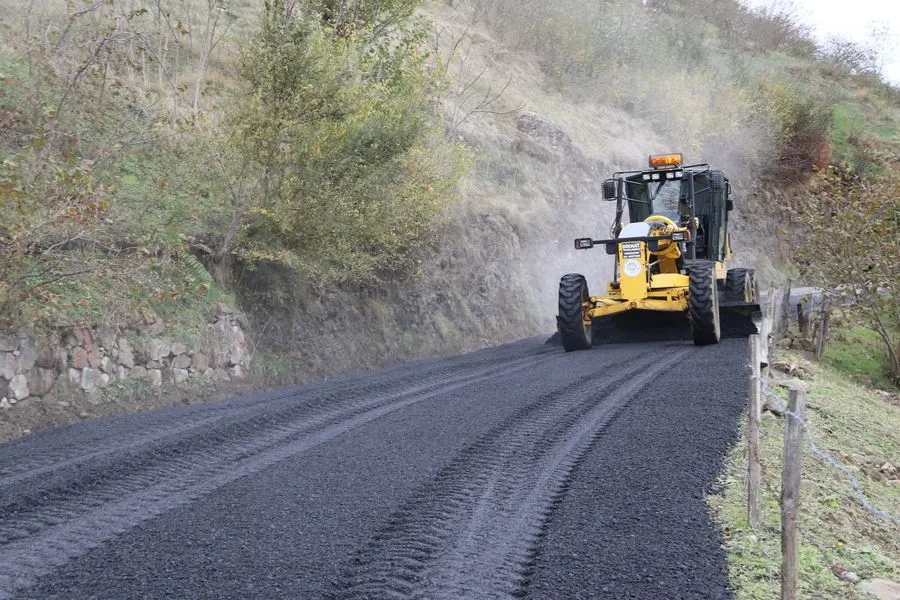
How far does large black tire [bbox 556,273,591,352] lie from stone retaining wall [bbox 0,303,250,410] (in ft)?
16.7

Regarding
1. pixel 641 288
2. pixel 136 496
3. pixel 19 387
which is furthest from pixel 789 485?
pixel 641 288

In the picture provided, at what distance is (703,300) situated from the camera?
12.1 meters

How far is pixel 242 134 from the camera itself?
10.5 metres

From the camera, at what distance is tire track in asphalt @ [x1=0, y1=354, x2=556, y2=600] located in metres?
4.45

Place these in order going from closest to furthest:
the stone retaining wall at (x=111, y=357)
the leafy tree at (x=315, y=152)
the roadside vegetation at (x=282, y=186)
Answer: the stone retaining wall at (x=111, y=357) → the roadside vegetation at (x=282, y=186) → the leafy tree at (x=315, y=152)

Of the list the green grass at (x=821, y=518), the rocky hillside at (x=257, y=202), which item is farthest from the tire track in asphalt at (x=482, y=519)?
the rocky hillside at (x=257, y=202)

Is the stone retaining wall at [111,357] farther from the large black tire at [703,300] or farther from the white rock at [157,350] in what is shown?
the large black tire at [703,300]

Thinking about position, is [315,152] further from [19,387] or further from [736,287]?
[736,287]

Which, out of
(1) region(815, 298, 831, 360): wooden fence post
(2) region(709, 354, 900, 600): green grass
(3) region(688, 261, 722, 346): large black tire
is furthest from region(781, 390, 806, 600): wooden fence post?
(1) region(815, 298, 831, 360): wooden fence post

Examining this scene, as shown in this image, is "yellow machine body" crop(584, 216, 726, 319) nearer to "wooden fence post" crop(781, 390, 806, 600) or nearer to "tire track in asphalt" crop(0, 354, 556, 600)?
"tire track in asphalt" crop(0, 354, 556, 600)

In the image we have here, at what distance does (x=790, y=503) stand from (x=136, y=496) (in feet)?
13.6

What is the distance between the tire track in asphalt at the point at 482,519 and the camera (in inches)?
158

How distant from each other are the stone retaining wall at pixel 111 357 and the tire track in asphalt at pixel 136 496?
234 cm

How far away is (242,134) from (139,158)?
78.7 inches
